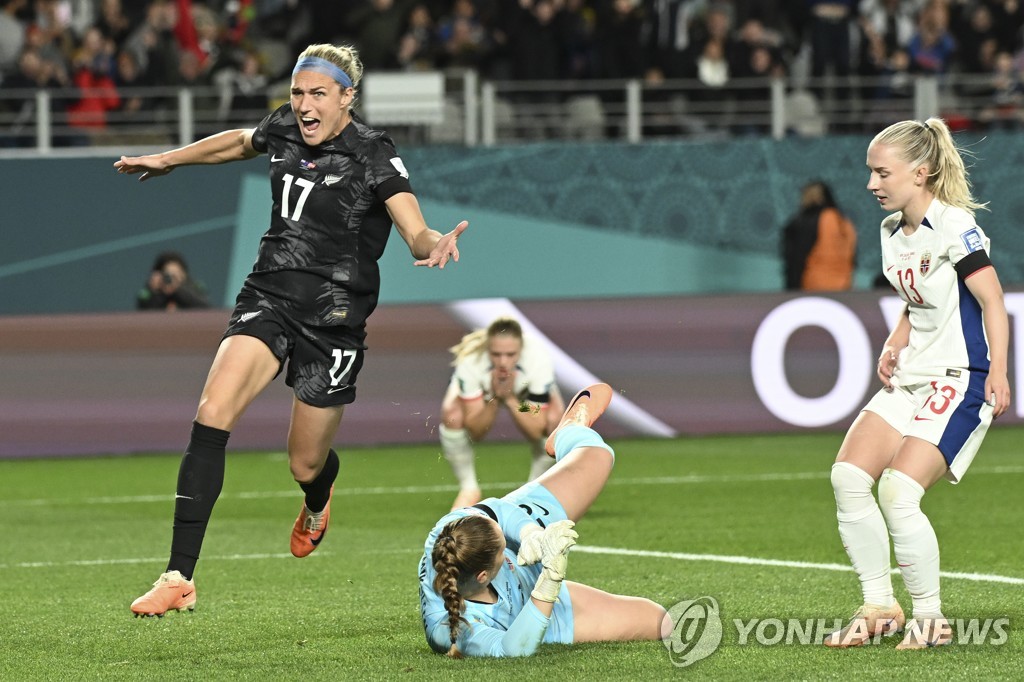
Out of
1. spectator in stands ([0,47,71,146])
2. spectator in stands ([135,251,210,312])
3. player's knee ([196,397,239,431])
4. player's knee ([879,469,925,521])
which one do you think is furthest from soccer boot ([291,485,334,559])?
spectator in stands ([0,47,71,146])

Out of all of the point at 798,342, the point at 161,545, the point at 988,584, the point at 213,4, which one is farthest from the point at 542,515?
the point at 213,4

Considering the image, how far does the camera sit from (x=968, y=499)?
1139 cm

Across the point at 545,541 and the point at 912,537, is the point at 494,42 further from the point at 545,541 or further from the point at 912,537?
the point at 545,541

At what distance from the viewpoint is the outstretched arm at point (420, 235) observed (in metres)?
6.30

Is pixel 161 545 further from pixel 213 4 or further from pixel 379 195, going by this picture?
pixel 213 4

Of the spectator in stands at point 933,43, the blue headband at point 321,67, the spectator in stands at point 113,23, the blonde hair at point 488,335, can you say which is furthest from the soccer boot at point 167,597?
the spectator in stands at point 933,43

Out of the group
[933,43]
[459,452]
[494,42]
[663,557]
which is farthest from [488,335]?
[933,43]

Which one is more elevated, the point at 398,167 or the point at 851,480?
the point at 398,167

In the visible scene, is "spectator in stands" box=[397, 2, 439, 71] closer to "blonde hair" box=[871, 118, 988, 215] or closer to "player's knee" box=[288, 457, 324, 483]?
"player's knee" box=[288, 457, 324, 483]

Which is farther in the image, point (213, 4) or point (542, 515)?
point (213, 4)

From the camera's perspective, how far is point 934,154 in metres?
6.46

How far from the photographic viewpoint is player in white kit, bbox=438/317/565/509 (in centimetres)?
1123

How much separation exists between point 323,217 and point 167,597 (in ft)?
5.60

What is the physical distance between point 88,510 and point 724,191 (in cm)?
996
